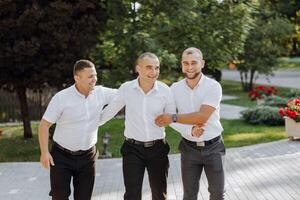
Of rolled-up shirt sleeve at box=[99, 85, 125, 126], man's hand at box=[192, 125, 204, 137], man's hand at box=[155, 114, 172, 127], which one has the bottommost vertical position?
man's hand at box=[192, 125, 204, 137]

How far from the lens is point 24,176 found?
8969 millimetres

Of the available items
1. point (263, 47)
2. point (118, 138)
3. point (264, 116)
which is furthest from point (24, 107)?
point (263, 47)

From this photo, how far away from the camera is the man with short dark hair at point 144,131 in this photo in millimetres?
5062

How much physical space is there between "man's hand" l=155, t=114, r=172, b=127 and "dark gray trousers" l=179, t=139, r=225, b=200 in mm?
323

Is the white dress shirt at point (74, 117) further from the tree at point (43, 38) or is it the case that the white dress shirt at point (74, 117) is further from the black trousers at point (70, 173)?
the tree at point (43, 38)

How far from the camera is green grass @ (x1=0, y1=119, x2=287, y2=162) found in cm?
1115

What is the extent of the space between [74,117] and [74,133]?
0.54 feet

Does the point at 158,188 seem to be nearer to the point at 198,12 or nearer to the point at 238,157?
the point at 238,157

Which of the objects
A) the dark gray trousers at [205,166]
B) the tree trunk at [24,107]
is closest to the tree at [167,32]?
the tree trunk at [24,107]

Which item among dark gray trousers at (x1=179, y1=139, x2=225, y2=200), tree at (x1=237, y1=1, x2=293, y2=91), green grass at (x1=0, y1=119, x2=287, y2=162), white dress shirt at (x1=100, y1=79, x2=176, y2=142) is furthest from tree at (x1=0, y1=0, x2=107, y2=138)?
tree at (x1=237, y1=1, x2=293, y2=91)

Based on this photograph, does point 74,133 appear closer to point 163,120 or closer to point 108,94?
point 108,94

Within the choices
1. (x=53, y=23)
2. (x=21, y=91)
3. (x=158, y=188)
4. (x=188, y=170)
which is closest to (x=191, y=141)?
(x=188, y=170)

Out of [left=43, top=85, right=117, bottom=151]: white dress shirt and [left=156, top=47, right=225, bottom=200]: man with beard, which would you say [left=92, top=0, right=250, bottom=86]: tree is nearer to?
[left=43, top=85, right=117, bottom=151]: white dress shirt

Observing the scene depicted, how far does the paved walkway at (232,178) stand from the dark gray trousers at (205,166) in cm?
210
